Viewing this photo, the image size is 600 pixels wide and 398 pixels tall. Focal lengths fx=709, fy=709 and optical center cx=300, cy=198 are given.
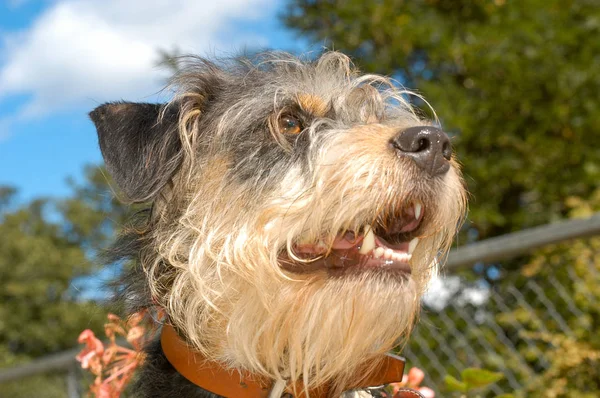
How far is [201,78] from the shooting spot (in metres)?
2.98

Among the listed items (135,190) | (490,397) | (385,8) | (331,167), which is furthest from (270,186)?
(385,8)

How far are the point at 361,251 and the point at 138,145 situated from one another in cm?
94

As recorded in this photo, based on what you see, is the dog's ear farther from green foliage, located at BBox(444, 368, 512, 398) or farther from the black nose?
green foliage, located at BBox(444, 368, 512, 398)

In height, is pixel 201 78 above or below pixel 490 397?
above

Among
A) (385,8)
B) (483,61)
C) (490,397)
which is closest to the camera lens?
(490,397)

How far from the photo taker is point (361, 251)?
240 centimetres

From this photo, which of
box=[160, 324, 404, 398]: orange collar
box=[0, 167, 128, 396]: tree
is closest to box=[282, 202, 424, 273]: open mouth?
box=[160, 324, 404, 398]: orange collar

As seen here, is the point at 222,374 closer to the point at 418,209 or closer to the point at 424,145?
the point at 418,209

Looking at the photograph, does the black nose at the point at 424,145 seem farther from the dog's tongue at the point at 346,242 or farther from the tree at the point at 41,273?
the tree at the point at 41,273

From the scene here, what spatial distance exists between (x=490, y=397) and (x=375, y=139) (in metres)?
3.54

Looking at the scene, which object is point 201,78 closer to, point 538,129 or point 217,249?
point 217,249

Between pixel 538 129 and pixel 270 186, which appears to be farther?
pixel 538 129

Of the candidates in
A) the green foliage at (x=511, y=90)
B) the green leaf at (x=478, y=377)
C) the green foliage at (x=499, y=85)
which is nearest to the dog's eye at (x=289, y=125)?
the green leaf at (x=478, y=377)

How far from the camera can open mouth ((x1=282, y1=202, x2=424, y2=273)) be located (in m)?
2.37
